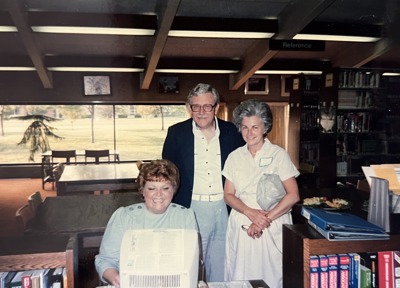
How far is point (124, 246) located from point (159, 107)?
822 centimetres

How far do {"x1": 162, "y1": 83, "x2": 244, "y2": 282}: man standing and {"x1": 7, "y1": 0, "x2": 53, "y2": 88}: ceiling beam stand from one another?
3.31 m

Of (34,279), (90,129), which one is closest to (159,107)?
(90,129)

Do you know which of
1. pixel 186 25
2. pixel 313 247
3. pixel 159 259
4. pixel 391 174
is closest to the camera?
pixel 159 259

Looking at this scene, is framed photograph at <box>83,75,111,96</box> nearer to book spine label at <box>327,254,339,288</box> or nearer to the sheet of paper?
the sheet of paper

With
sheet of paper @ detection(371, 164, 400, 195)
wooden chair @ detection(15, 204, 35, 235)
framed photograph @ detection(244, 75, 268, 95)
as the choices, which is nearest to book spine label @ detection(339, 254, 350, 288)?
sheet of paper @ detection(371, 164, 400, 195)

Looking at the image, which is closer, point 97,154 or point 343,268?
point 343,268

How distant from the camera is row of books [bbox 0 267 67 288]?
1367 mm

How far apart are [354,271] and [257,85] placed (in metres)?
7.48

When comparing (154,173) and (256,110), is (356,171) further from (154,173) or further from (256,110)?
(154,173)

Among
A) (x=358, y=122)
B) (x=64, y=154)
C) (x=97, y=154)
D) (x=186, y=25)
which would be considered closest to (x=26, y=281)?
(x=186, y=25)

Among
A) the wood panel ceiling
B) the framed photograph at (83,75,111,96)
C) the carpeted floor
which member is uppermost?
the wood panel ceiling

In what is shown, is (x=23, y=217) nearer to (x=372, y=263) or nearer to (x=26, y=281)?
(x=26, y=281)

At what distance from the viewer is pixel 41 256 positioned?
1.38 metres

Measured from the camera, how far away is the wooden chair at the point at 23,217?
2537 millimetres
